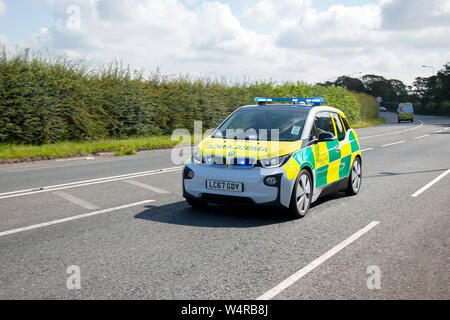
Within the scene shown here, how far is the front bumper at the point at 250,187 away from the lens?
6.55 m

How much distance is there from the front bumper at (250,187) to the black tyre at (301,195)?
140 mm

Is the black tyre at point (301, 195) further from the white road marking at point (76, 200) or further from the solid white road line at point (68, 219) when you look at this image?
the white road marking at point (76, 200)

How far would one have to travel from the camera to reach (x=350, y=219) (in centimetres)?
705

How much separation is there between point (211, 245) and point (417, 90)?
12763 centimetres

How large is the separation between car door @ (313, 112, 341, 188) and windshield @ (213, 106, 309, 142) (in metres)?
0.42

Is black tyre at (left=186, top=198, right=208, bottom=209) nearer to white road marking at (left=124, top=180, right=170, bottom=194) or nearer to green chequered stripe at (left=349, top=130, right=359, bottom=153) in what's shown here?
white road marking at (left=124, top=180, right=170, bottom=194)

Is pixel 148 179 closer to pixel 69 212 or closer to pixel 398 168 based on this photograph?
pixel 69 212

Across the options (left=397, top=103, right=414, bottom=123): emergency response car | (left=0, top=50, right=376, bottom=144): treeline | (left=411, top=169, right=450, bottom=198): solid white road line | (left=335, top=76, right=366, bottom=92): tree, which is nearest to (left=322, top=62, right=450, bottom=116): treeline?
(left=335, top=76, right=366, bottom=92): tree

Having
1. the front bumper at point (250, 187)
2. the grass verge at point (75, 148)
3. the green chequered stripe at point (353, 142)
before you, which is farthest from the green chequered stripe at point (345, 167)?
the grass verge at point (75, 148)

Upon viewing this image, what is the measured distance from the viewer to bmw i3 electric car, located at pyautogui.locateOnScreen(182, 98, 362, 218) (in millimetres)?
6602

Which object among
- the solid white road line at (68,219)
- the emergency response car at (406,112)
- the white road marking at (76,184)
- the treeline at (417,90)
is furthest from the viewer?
the treeline at (417,90)

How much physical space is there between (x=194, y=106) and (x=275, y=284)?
1990 cm

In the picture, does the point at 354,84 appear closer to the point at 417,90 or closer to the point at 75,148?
the point at 417,90
